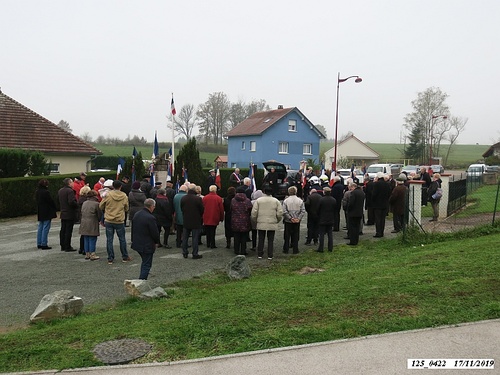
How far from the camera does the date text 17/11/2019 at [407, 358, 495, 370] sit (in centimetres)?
462

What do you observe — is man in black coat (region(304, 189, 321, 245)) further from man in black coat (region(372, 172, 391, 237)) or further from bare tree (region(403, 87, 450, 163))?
bare tree (region(403, 87, 450, 163))

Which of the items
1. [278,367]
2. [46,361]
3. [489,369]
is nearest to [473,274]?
[489,369]

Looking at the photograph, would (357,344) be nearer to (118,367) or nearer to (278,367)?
(278,367)

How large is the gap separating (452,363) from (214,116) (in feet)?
252

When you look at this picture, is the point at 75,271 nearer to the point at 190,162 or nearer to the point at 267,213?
the point at 267,213

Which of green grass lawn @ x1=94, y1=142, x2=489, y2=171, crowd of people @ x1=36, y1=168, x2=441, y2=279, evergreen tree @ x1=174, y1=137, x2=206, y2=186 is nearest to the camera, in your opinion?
crowd of people @ x1=36, y1=168, x2=441, y2=279

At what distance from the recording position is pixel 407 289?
22.9 feet

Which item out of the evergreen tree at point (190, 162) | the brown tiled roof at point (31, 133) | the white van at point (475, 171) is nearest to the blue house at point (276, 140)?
the white van at point (475, 171)

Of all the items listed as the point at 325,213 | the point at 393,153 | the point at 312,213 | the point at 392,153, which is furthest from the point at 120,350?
the point at 392,153

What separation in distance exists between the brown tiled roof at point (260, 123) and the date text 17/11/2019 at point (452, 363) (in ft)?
149

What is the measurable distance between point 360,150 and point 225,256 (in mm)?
62495

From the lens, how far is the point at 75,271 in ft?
32.7

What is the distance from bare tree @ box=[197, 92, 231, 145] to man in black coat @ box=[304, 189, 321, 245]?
2652 inches

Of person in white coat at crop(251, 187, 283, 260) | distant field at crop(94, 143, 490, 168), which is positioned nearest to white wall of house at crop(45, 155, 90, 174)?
person in white coat at crop(251, 187, 283, 260)
